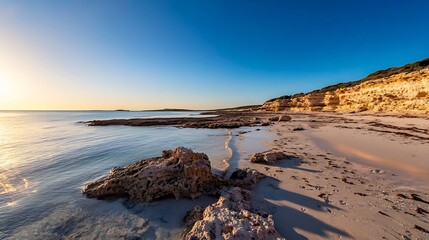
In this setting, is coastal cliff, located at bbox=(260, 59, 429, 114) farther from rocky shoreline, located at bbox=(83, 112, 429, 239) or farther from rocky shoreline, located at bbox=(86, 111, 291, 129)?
rocky shoreline, located at bbox=(83, 112, 429, 239)

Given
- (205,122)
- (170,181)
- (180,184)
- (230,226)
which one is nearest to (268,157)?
(180,184)

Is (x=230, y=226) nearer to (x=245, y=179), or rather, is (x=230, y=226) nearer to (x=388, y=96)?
(x=245, y=179)

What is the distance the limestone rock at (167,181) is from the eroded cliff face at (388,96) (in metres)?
28.7

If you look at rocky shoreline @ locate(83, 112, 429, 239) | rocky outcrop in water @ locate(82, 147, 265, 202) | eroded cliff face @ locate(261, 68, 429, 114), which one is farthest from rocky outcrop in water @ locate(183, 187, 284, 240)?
eroded cliff face @ locate(261, 68, 429, 114)

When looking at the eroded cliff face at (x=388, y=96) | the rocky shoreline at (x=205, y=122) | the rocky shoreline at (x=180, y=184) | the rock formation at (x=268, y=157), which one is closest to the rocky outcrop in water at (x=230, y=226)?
the rocky shoreline at (x=180, y=184)

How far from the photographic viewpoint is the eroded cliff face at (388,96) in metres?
24.1

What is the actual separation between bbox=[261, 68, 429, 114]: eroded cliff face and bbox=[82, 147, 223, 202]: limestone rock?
94.3 ft

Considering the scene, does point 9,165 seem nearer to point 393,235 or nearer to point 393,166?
point 393,235

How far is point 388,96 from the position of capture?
95.1 ft

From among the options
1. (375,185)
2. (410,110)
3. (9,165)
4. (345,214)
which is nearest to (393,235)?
(345,214)

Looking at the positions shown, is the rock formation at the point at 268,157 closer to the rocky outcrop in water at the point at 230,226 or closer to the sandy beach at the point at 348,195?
the sandy beach at the point at 348,195

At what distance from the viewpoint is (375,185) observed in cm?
557

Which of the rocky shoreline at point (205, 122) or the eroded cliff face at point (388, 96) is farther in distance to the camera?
the rocky shoreline at point (205, 122)

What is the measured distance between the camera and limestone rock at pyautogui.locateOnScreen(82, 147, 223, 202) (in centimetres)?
526
